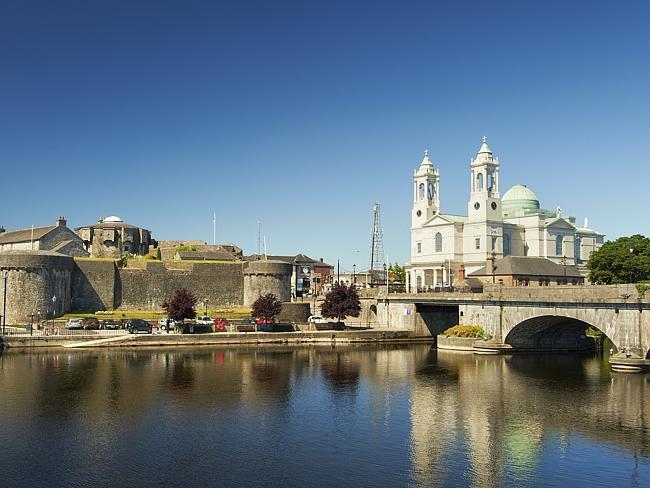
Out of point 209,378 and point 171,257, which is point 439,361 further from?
point 171,257

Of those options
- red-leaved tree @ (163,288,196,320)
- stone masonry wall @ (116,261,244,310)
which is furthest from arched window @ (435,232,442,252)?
red-leaved tree @ (163,288,196,320)

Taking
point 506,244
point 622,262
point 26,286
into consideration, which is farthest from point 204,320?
point 506,244

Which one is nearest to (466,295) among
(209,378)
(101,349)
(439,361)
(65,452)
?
(439,361)

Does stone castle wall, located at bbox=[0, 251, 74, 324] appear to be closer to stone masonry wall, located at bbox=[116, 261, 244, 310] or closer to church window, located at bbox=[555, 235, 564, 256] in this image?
stone masonry wall, located at bbox=[116, 261, 244, 310]

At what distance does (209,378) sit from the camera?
49.6 m

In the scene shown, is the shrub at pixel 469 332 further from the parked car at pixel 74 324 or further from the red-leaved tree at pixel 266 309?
the parked car at pixel 74 324

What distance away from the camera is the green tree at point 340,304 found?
3191 inches

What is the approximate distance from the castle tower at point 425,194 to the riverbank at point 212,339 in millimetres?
54564

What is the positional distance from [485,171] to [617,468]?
98.7 m

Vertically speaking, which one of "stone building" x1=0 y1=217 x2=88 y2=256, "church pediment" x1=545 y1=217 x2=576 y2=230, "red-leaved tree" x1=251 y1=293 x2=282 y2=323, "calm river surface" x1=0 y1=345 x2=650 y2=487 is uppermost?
"church pediment" x1=545 y1=217 x2=576 y2=230

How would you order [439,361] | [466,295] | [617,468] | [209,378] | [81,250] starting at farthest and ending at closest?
[81,250] → [466,295] → [439,361] → [209,378] → [617,468]

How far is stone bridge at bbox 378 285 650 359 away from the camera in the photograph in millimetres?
51312

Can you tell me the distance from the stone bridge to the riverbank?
385cm

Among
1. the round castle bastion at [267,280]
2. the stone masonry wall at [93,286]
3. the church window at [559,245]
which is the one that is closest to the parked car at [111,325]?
the stone masonry wall at [93,286]
